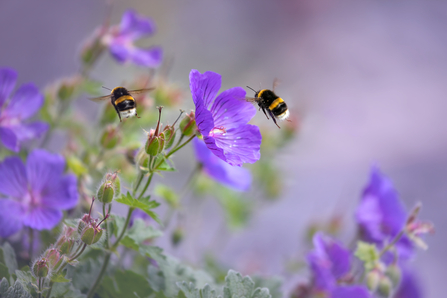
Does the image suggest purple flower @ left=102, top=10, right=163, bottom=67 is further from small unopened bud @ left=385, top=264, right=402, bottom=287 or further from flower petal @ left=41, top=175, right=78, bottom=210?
small unopened bud @ left=385, top=264, right=402, bottom=287

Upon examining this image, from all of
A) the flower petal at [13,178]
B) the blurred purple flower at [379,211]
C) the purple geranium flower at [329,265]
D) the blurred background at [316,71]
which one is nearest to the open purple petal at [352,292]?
the purple geranium flower at [329,265]

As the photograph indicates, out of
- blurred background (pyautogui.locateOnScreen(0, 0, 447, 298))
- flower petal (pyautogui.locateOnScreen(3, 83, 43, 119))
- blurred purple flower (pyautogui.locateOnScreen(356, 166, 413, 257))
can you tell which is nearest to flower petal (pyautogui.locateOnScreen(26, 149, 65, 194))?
flower petal (pyautogui.locateOnScreen(3, 83, 43, 119))

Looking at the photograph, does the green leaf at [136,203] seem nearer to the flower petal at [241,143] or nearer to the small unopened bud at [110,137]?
the flower petal at [241,143]

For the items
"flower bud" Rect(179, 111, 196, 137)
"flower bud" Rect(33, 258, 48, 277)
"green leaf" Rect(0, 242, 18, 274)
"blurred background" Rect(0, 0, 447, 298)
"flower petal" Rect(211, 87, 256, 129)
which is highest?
"blurred background" Rect(0, 0, 447, 298)

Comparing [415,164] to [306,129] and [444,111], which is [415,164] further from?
[306,129]

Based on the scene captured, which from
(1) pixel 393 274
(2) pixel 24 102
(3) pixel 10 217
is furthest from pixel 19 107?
(1) pixel 393 274

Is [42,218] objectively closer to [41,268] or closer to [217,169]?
[41,268]
